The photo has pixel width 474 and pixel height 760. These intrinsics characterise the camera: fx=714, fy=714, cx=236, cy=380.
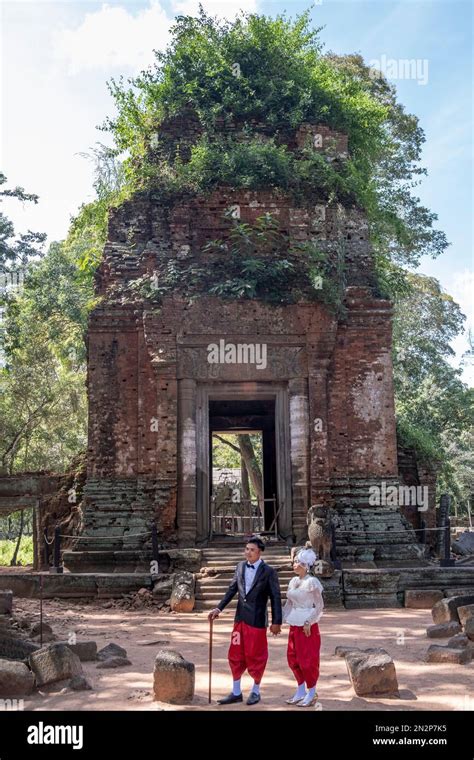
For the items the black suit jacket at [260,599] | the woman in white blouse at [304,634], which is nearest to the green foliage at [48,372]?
the black suit jacket at [260,599]

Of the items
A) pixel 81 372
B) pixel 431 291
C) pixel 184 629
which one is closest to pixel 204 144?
pixel 184 629

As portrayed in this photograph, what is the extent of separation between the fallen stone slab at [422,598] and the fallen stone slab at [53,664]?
252 inches

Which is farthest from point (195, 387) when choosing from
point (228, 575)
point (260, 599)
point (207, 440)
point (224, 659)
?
point (260, 599)

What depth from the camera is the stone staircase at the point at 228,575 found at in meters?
11.0

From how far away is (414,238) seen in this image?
24.8 meters

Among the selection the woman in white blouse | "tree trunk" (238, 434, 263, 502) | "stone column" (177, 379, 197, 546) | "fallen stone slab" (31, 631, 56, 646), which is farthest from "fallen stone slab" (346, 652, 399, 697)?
"tree trunk" (238, 434, 263, 502)

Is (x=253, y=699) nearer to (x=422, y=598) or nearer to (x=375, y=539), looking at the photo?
(x=422, y=598)

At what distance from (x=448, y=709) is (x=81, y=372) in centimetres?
2311

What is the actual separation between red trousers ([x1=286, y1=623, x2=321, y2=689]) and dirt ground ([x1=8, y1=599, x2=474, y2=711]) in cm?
24

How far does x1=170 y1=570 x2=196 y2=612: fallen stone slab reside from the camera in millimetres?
10648

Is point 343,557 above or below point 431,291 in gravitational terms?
below

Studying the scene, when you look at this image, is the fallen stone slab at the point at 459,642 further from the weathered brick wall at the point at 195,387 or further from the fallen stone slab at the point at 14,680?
the weathered brick wall at the point at 195,387

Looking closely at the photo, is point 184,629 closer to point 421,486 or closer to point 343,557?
point 343,557

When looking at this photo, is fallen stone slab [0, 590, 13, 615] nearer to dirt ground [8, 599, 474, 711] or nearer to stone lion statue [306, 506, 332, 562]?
dirt ground [8, 599, 474, 711]
